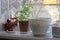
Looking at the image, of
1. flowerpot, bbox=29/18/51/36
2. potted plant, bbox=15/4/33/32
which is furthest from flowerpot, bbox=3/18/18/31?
flowerpot, bbox=29/18/51/36

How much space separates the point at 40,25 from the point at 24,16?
0.30 metres

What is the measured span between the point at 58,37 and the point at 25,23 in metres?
0.36

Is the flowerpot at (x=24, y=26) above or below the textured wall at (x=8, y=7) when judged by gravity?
below

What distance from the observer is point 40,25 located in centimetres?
122

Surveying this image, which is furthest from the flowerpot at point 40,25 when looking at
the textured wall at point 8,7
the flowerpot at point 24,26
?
the textured wall at point 8,7

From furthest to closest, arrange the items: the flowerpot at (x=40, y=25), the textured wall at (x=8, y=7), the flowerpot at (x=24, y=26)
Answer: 1. the textured wall at (x=8, y=7)
2. the flowerpot at (x=24, y=26)
3. the flowerpot at (x=40, y=25)

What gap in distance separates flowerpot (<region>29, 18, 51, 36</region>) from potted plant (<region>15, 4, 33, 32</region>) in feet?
0.70

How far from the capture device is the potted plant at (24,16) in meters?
1.44

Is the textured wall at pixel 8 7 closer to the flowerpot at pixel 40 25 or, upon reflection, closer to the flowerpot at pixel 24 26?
the flowerpot at pixel 24 26

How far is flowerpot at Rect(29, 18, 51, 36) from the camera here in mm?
1218

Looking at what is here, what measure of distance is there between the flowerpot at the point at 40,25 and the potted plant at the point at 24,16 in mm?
212

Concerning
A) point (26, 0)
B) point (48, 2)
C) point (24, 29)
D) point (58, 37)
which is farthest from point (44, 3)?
point (58, 37)

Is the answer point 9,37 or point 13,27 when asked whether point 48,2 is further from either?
point 9,37

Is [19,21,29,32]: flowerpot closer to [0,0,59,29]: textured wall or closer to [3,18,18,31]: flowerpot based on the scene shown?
[3,18,18,31]: flowerpot
